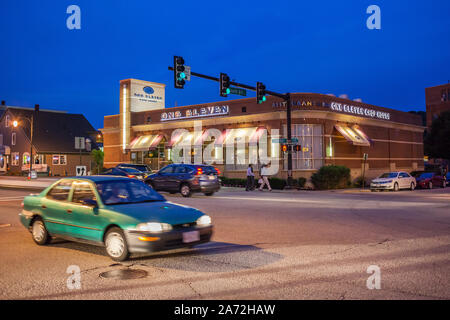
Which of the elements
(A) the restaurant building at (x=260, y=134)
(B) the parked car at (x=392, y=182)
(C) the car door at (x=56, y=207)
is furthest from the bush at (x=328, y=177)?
(C) the car door at (x=56, y=207)

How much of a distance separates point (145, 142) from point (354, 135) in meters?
20.7

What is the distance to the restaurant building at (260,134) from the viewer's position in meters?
34.5

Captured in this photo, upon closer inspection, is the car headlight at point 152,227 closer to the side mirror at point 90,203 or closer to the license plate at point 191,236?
the license plate at point 191,236

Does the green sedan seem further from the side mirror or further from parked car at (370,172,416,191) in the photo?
parked car at (370,172,416,191)

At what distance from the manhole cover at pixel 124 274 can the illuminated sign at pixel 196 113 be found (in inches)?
1271

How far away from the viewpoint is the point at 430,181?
33281 millimetres

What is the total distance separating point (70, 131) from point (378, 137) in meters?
42.3

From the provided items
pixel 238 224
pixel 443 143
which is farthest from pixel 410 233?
pixel 443 143

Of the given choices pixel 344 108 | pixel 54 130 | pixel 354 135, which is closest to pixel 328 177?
pixel 354 135

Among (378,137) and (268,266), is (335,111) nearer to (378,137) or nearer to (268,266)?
(378,137)

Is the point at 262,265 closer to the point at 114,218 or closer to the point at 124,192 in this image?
the point at 114,218

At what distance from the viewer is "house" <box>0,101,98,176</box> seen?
56.5 metres

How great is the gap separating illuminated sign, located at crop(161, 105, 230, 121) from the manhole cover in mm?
32275

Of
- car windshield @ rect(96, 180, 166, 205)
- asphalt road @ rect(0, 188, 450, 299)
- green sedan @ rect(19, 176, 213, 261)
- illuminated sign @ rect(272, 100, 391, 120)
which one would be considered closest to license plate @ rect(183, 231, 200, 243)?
green sedan @ rect(19, 176, 213, 261)
